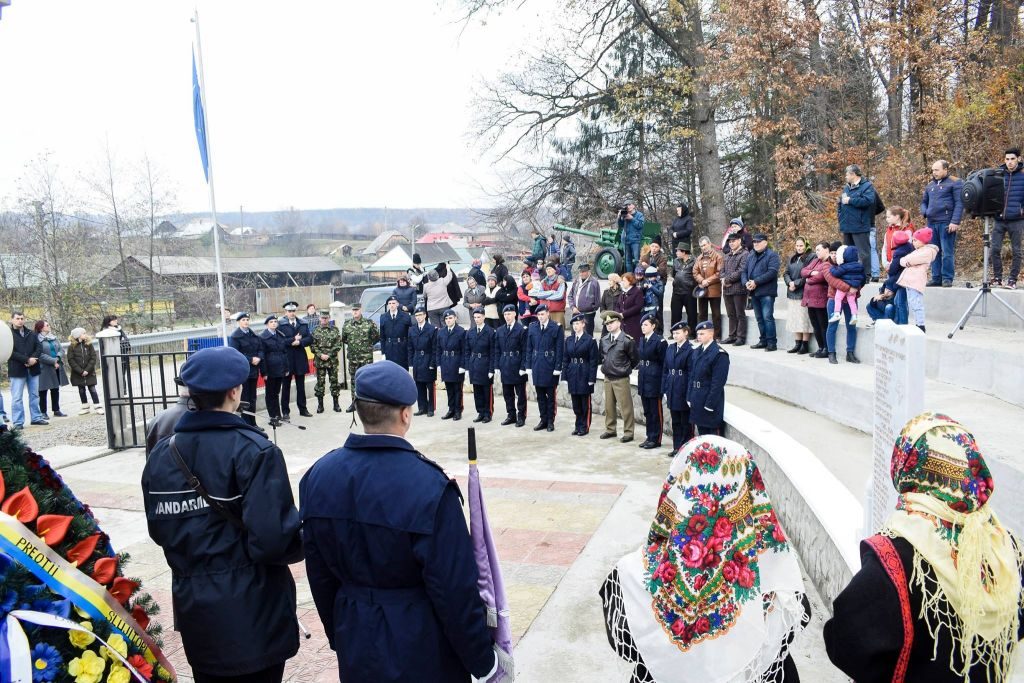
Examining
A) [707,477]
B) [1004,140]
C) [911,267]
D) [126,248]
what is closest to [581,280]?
[911,267]

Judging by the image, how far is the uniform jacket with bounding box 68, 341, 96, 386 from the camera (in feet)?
46.8

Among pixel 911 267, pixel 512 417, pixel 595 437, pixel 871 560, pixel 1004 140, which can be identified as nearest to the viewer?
pixel 871 560

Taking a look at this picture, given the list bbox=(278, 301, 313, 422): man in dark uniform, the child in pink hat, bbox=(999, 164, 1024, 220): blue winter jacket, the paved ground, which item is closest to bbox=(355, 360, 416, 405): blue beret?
the paved ground

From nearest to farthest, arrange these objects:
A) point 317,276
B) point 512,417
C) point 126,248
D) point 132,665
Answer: point 132,665
point 512,417
point 126,248
point 317,276

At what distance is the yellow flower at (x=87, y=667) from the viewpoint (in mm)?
2539

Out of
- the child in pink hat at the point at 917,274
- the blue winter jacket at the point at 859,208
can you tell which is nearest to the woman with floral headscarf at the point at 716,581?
the child in pink hat at the point at 917,274

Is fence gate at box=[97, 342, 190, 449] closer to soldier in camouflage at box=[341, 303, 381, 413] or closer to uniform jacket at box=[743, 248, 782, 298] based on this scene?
soldier in camouflage at box=[341, 303, 381, 413]

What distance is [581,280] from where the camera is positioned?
1464cm

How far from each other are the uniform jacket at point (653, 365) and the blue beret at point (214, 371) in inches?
295

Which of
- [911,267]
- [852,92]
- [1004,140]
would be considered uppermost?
[852,92]

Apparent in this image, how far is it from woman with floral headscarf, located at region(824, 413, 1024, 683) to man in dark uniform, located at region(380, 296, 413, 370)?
41.7 feet

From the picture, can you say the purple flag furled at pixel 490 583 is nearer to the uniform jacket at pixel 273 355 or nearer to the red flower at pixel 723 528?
the red flower at pixel 723 528

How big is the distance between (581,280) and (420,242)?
68.9 meters

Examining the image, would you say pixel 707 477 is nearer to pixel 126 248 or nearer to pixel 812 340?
pixel 812 340
